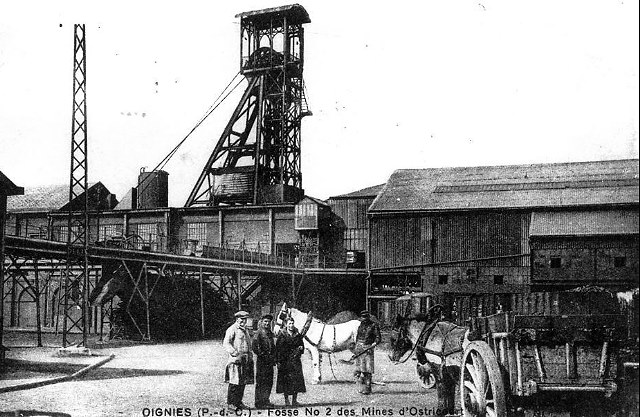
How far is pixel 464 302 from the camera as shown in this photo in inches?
1027

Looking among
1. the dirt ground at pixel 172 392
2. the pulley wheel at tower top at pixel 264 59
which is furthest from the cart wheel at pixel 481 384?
the pulley wheel at tower top at pixel 264 59

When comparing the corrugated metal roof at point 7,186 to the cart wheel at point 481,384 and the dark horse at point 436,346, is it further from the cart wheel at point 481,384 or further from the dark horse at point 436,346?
the cart wheel at point 481,384

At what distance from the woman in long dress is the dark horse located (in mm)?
1640

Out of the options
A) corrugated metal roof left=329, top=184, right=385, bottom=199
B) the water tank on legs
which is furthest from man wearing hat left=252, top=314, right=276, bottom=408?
the water tank on legs

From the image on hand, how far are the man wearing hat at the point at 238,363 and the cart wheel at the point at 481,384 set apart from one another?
3870mm

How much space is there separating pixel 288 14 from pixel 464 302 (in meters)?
20.0

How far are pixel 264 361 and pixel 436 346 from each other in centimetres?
284

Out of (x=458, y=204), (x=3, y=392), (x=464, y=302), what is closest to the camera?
(x=3, y=392)

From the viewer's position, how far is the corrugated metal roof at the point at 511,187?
29984 millimetres

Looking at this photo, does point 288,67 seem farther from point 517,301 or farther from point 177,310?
point 517,301

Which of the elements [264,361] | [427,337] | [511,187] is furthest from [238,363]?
[511,187]

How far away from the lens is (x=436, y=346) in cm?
920

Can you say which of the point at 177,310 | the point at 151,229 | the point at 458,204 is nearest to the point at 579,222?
the point at 458,204

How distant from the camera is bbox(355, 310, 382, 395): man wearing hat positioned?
11570 mm
